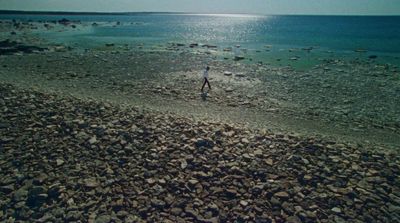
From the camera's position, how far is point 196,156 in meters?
11.8

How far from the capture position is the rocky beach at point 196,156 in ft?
29.4

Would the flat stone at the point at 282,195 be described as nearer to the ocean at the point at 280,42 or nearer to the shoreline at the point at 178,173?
the shoreline at the point at 178,173

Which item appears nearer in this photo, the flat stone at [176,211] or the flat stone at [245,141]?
the flat stone at [176,211]

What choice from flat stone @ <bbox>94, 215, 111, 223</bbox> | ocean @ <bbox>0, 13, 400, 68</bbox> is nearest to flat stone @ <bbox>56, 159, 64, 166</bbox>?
flat stone @ <bbox>94, 215, 111, 223</bbox>

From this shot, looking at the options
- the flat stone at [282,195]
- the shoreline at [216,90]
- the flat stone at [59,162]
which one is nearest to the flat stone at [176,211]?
the flat stone at [282,195]

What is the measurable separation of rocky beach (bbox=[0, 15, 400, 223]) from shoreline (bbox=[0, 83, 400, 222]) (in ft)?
0.14

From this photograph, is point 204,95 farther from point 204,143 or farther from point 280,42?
point 280,42

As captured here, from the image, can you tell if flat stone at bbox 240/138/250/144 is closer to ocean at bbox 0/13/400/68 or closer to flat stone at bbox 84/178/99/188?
flat stone at bbox 84/178/99/188

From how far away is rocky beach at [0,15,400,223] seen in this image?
8961 mm

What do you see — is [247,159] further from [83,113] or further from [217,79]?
[217,79]

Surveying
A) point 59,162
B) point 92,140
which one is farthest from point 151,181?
point 92,140

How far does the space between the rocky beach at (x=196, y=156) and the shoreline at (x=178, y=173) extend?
0.04 meters

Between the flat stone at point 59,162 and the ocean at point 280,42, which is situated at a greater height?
the ocean at point 280,42

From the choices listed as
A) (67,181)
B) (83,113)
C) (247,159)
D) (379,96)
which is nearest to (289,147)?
(247,159)
